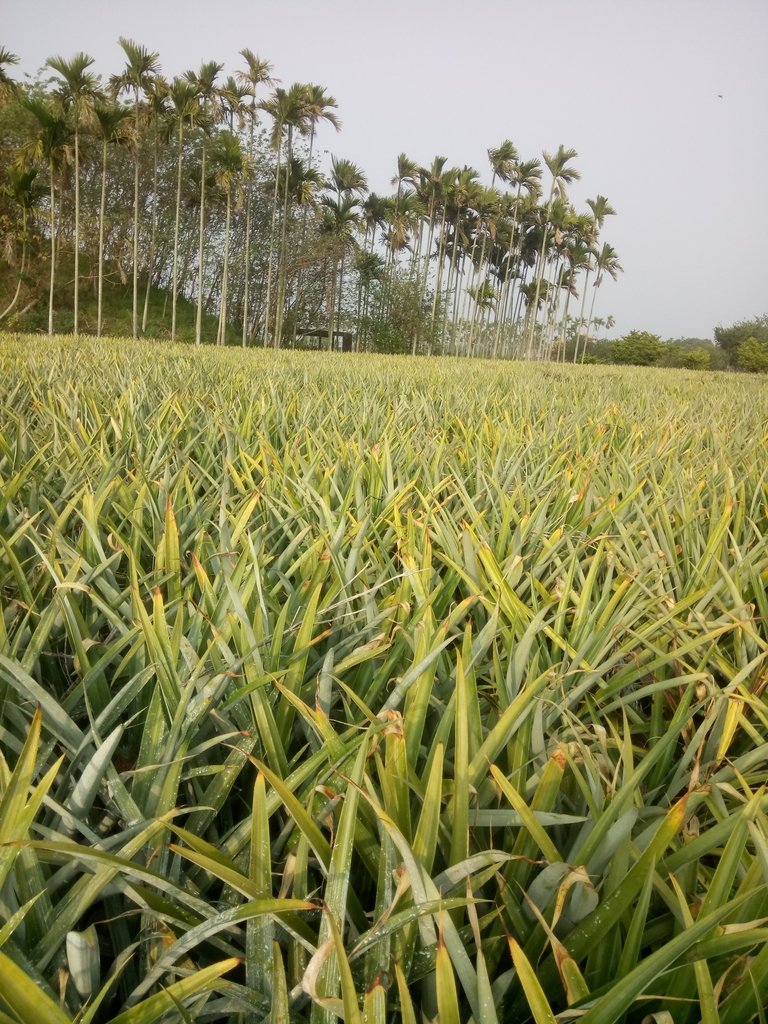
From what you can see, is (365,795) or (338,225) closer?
(365,795)

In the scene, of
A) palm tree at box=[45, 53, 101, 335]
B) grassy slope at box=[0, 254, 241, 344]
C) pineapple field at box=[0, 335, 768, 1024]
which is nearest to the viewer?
pineapple field at box=[0, 335, 768, 1024]

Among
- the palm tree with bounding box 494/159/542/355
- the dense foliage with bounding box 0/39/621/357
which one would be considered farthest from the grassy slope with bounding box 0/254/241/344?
the palm tree with bounding box 494/159/542/355

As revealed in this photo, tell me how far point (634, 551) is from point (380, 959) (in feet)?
3.22

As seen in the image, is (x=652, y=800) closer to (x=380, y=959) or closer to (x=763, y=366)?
(x=380, y=959)

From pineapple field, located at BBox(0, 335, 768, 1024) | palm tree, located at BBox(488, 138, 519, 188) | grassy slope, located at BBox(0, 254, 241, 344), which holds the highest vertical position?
palm tree, located at BBox(488, 138, 519, 188)

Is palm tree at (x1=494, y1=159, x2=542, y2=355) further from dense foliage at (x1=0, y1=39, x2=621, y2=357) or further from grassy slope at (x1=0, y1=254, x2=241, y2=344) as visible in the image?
grassy slope at (x1=0, y1=254, x2=241, y2=344)

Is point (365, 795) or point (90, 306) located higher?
point (90, 306)

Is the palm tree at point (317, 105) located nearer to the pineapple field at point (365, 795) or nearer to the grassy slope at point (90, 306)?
the grassy slope at point (90, 306)

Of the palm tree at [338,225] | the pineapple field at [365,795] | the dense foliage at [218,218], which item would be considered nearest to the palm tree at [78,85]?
the dense foliage at [218,218]

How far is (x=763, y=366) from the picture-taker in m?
36.0

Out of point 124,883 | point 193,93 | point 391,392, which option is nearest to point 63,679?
point 124,883

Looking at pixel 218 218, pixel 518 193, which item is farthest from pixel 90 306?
pixel 518 193

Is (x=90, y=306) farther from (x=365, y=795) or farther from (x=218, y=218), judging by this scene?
(x=365, y=795)

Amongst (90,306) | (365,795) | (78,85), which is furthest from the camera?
(90,306)
